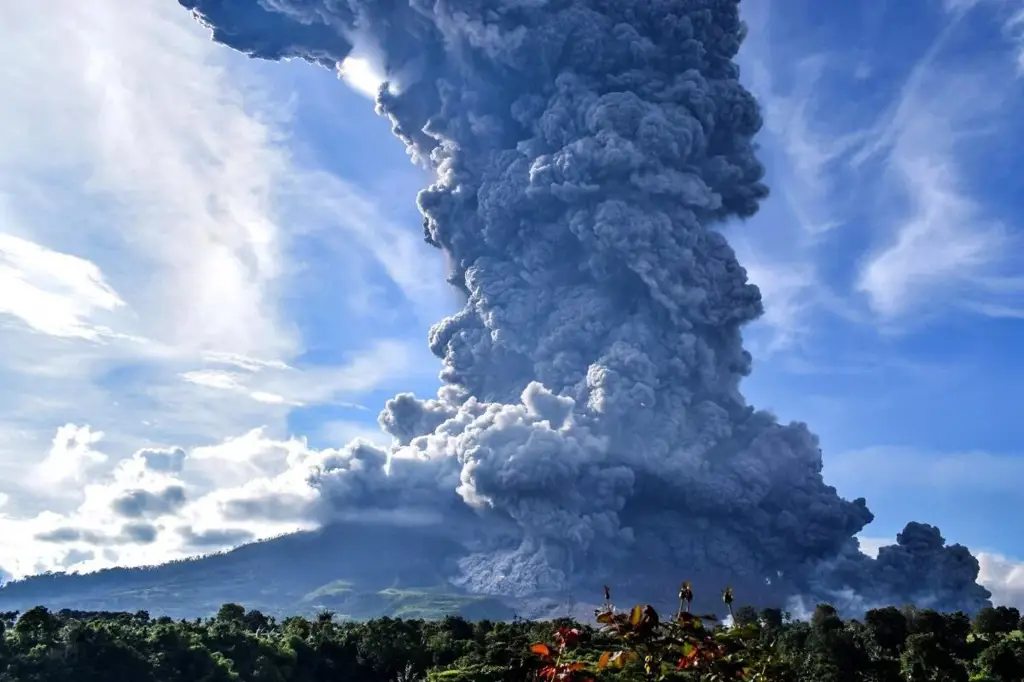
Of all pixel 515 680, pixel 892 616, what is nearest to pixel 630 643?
pixel 515 680

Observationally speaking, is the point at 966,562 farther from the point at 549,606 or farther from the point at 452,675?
the point at 452,675

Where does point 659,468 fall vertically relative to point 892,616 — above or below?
above

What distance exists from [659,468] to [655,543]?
102 ft

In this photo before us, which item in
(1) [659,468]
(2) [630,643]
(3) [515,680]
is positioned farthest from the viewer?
(1) [659,468]

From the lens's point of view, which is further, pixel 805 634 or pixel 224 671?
pixel 805 634

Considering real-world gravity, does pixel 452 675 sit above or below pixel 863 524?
below

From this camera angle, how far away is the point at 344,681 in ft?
202

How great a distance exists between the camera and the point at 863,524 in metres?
170

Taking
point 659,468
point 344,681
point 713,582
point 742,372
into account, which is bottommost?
point 344,681

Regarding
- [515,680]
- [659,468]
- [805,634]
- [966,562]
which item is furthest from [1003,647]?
[966,562]

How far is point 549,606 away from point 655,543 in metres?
30.0

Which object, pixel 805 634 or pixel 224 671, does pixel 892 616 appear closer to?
→ pixel 805 634

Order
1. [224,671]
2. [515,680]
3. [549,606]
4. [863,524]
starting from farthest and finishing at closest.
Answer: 1. [549,606]
2. [863,524]
3. [224,671]
4. [515,680]

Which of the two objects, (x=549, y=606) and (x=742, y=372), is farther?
(x=549, y=606)
